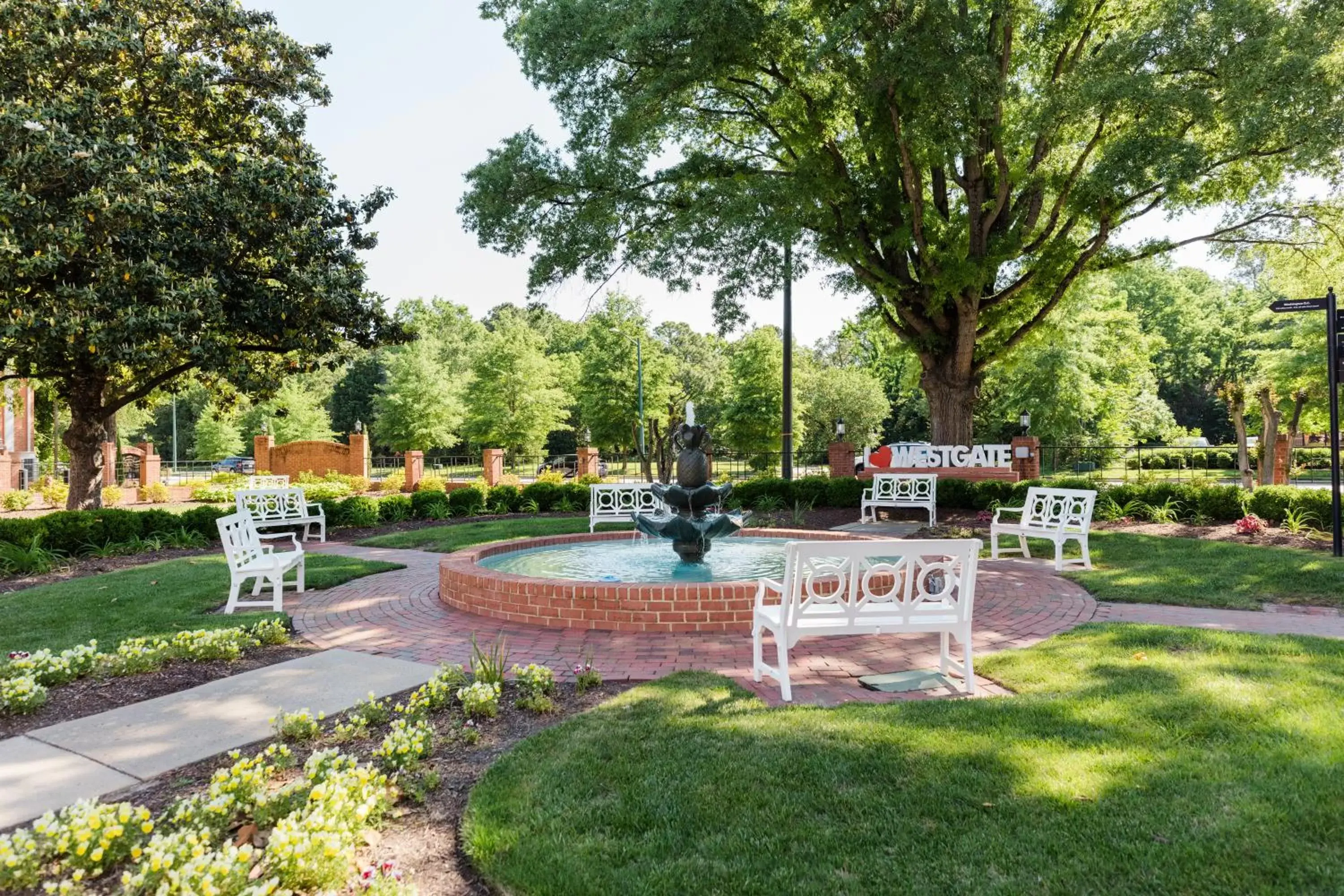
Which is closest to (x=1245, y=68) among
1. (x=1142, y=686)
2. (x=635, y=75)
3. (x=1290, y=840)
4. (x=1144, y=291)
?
(x=635, y=75)

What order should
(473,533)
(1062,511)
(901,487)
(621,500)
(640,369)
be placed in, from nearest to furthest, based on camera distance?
(1062,511)
(473,533)
(621,500)
(901,487)
(640,369)

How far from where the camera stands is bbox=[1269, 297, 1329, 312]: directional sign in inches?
361

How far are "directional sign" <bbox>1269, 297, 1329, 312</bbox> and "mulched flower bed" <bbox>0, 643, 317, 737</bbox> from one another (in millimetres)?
11405

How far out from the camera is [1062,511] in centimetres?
930

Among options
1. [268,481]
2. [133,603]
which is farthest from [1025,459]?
[268,481]

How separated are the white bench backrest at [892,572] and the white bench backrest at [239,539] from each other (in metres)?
4.94

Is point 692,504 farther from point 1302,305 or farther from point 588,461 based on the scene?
point 588,461

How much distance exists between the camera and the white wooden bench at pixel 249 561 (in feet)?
22.6

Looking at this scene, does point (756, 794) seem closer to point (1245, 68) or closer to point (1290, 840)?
point (1290, 840)

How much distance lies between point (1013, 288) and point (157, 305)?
15.5m

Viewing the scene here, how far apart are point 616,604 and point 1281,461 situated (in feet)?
64.5

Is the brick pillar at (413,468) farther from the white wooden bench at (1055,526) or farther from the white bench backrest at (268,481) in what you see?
the white wooden bench at (1055,526)

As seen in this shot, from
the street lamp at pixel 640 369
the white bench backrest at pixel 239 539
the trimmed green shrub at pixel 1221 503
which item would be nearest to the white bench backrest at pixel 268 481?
the street lamp at pixel 640 369

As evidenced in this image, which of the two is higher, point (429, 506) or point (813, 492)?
point (813, 492)
